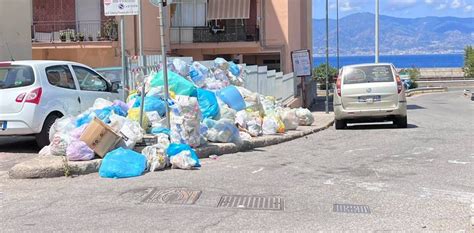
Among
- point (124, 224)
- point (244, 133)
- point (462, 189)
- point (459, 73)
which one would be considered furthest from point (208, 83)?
point (459, 73)

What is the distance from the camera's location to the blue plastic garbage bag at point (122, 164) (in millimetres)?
8539

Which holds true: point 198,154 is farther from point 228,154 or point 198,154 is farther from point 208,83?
point 208,83

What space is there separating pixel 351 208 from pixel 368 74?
9.30 metres

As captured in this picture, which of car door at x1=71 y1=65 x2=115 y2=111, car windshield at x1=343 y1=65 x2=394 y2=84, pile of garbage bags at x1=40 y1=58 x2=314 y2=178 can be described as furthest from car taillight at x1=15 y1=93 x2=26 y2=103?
car windshield at x1=343 y1=65 x2=394 y2=84

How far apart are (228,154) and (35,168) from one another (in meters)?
3.56

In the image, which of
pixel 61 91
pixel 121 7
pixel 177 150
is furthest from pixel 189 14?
pixel 177 150

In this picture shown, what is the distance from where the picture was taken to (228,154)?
1085 centimetres

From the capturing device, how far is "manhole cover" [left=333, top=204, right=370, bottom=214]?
22.5 ft

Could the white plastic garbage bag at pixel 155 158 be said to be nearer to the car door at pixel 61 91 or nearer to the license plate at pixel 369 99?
the car door at pixel 61 91

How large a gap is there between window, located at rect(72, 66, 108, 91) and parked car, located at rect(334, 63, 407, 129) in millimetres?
6386

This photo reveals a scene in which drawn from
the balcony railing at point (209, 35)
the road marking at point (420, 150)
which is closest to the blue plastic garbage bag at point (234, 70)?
the road marking at point (420, 150)

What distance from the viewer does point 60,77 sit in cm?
1103

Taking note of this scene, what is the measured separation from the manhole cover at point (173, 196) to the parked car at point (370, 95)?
8804mm

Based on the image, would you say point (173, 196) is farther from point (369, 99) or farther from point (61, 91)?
point (369, 99)
